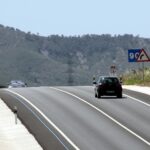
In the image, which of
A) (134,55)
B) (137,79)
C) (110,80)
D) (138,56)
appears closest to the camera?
(110,80)

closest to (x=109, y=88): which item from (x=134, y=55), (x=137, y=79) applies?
(x=134, y=55)

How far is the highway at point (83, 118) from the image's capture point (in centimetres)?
2697

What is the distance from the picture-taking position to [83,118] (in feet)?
116

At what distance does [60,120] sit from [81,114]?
110 inches

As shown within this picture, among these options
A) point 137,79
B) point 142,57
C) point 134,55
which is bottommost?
point 137,79

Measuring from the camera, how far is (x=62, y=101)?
43.9 metres

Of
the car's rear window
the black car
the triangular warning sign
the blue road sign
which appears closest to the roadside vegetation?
the blue road sign

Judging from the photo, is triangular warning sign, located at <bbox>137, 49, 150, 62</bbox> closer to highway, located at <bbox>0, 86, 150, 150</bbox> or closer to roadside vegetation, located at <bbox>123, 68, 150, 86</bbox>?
roadside vegetation, located at <bbox>123, 68, 150, 86</bbox>

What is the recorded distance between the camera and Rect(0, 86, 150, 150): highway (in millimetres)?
26969

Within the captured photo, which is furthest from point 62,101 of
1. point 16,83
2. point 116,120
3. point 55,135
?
point 16,83

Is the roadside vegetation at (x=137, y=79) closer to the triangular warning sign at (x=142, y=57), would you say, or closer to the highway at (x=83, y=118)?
the triangular warning sign at (x=142, y=57)

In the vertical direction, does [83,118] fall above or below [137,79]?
below

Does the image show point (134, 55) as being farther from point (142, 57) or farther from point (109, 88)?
point (109, 88)

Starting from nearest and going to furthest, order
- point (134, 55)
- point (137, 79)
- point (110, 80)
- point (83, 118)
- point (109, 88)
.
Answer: point (83, 118) < point (109, 88) < point (110, 80) < point (134, 55) < point (137, 79)
